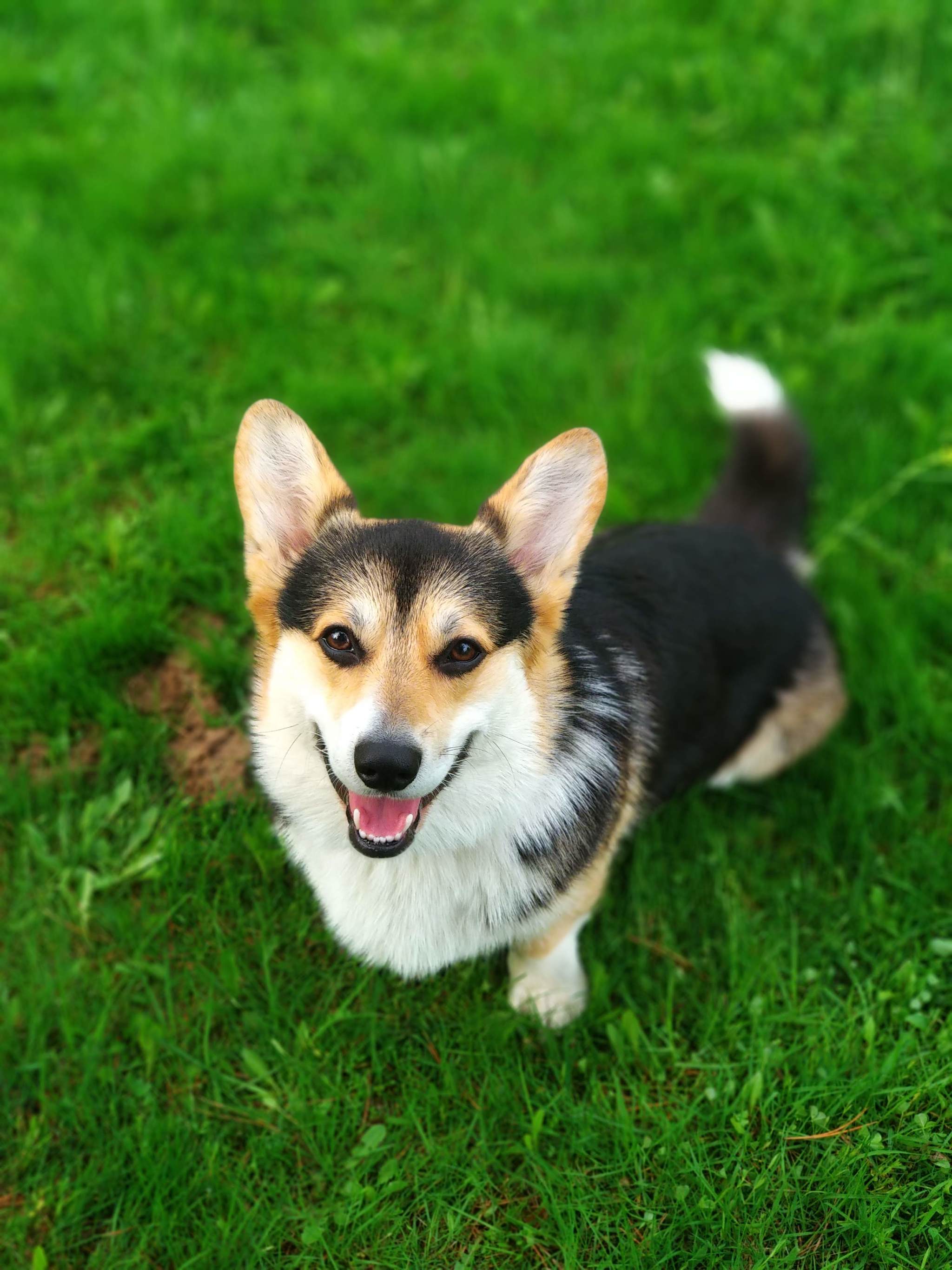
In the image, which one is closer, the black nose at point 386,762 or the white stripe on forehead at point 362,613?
the black nose at point 386,762

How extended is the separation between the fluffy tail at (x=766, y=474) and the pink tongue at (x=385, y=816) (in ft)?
6.59

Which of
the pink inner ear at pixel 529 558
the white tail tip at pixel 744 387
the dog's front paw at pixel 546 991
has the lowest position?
the dog's front paw at pixel 546 991

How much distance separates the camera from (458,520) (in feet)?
13.0

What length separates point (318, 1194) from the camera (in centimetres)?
257

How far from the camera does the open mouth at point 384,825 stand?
2.23 m

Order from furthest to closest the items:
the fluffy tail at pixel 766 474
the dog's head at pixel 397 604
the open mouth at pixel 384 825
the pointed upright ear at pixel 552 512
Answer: the fluffy tail at pixel 766 474 → the pointed upright ear at pixel 552 512 → the open mouth at pixel 384 825 → the dog's head at pixel 397 604

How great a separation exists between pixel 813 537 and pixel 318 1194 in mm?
3056

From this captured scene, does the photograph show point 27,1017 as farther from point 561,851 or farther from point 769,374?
point 769,374

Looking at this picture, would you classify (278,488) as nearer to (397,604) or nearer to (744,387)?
(397,604)

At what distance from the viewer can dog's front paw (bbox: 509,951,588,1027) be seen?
2.81 m

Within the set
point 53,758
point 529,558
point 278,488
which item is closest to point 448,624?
point 529,558

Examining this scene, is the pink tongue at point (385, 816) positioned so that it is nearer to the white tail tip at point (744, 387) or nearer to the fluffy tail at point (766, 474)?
the fluffy tail at point (766, 474)

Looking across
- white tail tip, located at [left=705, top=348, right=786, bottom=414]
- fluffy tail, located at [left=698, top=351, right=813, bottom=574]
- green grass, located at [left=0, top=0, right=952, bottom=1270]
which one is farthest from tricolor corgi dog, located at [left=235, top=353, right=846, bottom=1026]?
white tail tip, located at [left=705, top=348, right=786, bottom=414]

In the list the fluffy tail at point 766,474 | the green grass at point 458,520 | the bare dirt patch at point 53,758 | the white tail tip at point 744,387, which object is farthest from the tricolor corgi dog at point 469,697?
the white tail tip at point 744,387
